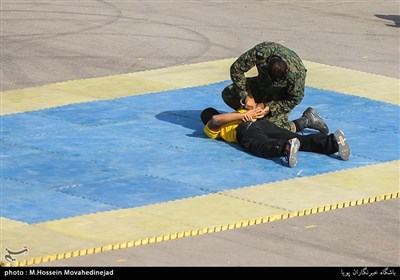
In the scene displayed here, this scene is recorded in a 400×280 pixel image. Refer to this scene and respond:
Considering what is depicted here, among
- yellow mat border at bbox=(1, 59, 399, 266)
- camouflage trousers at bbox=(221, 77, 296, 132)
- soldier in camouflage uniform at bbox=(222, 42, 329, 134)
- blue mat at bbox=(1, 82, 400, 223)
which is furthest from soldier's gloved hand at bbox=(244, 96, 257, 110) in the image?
yellow mat border at bbox=(1, 59, 399, 266)

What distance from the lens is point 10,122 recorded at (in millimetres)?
17266

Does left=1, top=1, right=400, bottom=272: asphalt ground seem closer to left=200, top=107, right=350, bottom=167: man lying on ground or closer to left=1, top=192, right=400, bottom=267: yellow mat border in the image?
left=1, top=192, right=400, bottom=267: yellow mat border

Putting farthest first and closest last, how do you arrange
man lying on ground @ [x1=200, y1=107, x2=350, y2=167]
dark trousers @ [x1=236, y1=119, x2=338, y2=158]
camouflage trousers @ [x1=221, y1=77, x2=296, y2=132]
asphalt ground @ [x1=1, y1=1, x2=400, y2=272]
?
camouflage trousers @ [x1=221, y1=77, x2=296, y2=132] → dark trousers @ [x1=236, y1=119, x2=338, y2=158] → man lying on ground @ [x1=200, y1=107, x2=350, y2=167] → asphalt ground @ [x1=1, y1=1, x2=400, y2=272]

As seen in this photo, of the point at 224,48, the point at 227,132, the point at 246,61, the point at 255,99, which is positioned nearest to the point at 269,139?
the point at 227,132

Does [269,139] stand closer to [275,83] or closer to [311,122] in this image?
[275,83]

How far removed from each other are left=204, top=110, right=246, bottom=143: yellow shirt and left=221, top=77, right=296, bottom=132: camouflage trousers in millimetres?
305

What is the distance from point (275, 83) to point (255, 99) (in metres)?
0.56

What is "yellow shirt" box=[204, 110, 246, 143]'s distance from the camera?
1619 centimetres

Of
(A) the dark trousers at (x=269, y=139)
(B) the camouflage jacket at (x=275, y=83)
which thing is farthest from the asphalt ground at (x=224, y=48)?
(B) the camouflage jacket at (x=275, y=83)

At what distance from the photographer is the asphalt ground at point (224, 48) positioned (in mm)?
12562

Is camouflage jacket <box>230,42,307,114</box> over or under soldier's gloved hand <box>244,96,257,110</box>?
over

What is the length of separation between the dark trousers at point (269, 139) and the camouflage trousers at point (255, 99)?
0.38ft

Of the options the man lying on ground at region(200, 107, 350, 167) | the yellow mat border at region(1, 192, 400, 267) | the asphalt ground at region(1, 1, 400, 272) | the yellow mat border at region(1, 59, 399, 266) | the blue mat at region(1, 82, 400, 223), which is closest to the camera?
the yellow mat border at region(1, 192, 400, 267)

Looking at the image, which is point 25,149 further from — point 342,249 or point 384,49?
point 384,49
